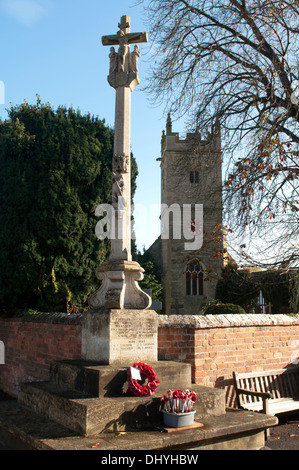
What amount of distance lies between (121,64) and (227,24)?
3969mm

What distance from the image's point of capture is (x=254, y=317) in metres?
7.43

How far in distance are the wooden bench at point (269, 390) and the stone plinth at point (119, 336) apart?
185 centimetres

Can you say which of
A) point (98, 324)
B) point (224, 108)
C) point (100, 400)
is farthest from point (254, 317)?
point (224, 108)

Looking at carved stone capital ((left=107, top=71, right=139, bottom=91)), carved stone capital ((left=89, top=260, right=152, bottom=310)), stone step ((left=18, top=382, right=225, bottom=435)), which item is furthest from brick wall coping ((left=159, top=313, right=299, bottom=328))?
carved stone capital ((left=107, top=71, right=139, bottom=91))

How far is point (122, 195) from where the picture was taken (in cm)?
597

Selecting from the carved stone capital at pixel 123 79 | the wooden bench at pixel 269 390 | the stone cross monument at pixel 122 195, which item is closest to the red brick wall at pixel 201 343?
the wooden bench at pixel 269 390

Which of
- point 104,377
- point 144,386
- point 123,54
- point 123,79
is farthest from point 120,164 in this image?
point 144,386

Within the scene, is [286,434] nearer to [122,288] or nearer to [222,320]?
[222,320]

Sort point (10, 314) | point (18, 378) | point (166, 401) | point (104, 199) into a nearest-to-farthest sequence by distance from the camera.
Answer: point (166, 401)
point (18, 378)
point (10, 314)
point (104, 199)

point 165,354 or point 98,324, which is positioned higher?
point 98,324

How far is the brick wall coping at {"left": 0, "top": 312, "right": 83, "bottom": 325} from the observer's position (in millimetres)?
7101

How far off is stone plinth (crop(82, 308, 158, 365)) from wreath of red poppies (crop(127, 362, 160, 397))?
1.57ft

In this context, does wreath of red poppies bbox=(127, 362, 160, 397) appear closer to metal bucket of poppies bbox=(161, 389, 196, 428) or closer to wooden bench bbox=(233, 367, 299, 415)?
metal bucket of poppies bbox=(161, 389, 196, 428)
